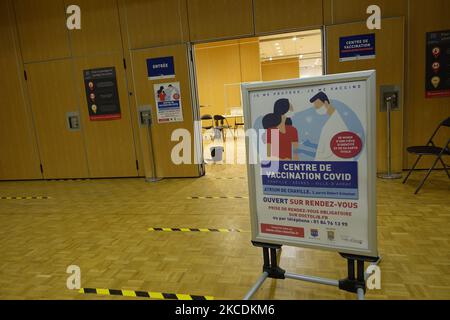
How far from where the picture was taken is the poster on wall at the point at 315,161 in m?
1.59

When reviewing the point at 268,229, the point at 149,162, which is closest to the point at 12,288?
the point at 268,229

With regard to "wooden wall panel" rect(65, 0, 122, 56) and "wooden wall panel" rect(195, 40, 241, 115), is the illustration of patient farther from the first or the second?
"wooden wall panel" rect(195, 40, 241, 115)

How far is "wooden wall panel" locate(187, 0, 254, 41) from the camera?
4.89 meters

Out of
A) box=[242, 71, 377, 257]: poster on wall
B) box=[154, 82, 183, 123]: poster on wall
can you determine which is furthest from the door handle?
box=[242, 71, 377, 257]: poster on wall

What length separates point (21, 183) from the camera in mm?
6246

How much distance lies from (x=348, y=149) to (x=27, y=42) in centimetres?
632

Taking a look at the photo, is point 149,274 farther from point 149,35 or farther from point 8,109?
point 8,109

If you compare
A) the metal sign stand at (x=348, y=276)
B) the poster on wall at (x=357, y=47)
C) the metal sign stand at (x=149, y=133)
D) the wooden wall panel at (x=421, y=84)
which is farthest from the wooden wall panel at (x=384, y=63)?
the metal sign stand at (x=348, y=276)

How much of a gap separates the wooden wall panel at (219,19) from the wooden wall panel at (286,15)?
15 centimetres

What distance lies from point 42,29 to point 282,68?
14.5 meters

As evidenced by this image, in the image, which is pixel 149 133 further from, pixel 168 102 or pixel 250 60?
pixel 250 60

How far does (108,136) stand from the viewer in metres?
5.84

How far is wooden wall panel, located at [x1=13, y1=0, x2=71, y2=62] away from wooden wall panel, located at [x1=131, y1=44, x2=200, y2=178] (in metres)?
1.51

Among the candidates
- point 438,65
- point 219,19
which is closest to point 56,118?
point 219,19
